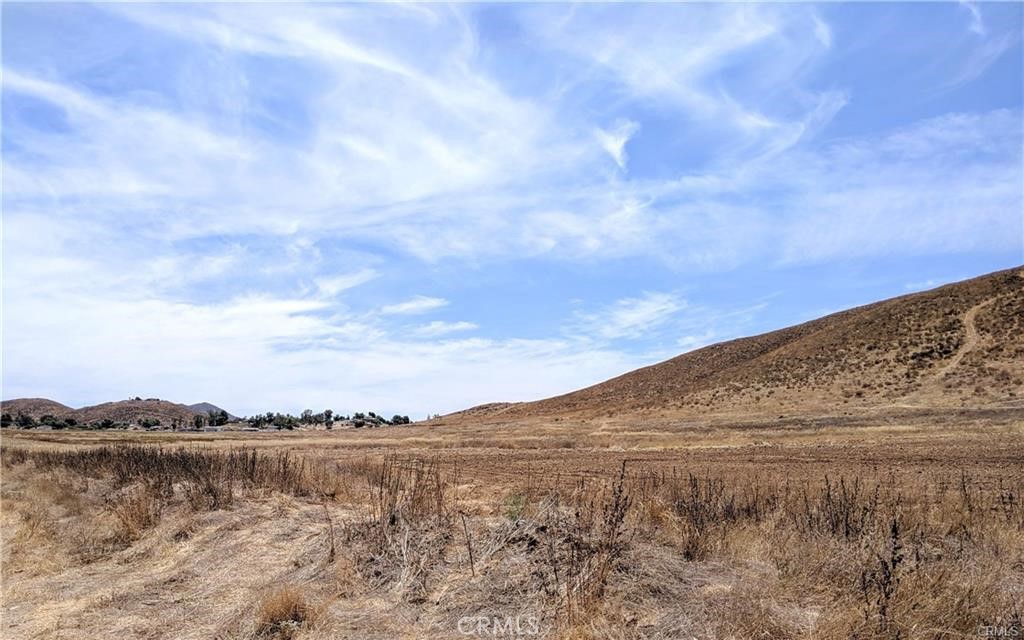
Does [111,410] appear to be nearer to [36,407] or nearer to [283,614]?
[36,407]

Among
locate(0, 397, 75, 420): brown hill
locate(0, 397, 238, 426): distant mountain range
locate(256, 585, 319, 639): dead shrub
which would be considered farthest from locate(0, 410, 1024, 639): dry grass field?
locate(0, 397, 75, 420): brown hill

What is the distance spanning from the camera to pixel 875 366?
6347 cm

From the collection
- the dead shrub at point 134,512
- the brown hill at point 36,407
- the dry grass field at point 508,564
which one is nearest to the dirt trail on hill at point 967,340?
the dry grass field at point 508,564

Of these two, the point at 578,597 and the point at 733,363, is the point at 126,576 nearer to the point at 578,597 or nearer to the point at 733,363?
the point at 578,597

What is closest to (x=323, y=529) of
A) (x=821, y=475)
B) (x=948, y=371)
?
(x=821, y=475)

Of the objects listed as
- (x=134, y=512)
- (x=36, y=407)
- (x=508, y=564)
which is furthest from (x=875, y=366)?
(x=36, y=407)

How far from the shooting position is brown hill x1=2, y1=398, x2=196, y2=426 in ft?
424

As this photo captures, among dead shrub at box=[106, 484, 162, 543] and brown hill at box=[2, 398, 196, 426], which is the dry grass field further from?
brown hill at box=[2, 398, 196, 426]

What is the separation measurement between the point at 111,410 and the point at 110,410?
0.97ft

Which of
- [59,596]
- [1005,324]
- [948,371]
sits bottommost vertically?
[59,596]

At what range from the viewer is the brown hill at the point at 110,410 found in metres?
129

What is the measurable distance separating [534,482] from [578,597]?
40.0 feet

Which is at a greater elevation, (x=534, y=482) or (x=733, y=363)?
(x=733, y=363)

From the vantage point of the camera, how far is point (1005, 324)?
60.9 m
